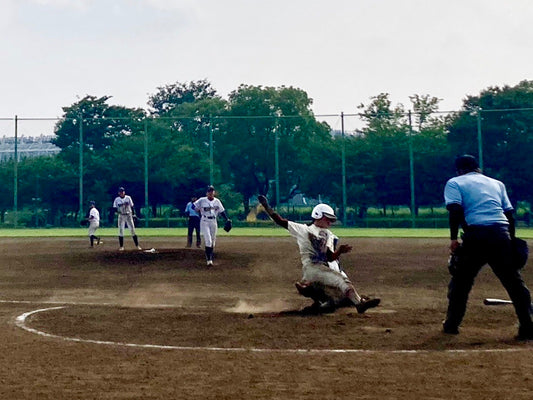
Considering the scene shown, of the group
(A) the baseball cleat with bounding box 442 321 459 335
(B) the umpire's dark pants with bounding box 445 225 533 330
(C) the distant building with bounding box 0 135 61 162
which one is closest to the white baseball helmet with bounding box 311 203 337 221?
(B) the umpire's dark pants with bounding box 445 225 533 330

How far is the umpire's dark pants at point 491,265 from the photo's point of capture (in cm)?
830

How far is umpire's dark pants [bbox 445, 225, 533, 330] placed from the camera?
27.2 feet

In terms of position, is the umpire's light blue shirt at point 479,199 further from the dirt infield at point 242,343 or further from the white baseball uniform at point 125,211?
the white baseball uniform at point 125,211

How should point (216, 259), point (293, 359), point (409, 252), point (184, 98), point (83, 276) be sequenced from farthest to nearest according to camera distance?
point (184, 98) → point (409, 252) → point (216, 259) → point (83, 276) → point (293, 359)

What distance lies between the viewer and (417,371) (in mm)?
6594

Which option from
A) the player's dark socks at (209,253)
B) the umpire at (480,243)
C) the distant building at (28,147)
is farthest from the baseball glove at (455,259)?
the distant building at (28,147)

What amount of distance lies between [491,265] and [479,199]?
765 millimetres

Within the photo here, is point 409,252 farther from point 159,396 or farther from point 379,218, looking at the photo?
point 379,218

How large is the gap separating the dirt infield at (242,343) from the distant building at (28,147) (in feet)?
108

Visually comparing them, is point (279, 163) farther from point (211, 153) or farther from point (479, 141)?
point (479, 141)

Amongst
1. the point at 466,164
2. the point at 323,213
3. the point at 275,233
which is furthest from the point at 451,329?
the point at 275,233

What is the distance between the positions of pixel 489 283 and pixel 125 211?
1305 centimetres

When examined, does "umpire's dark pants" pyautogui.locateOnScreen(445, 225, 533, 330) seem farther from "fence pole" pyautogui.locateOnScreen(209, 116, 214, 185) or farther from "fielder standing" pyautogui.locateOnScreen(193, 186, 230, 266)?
"fence pole" pyautogui.locateOnScreen(209, 116, 214, 185)

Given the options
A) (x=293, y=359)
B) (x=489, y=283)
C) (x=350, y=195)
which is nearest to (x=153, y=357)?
(x=293, y=359)
